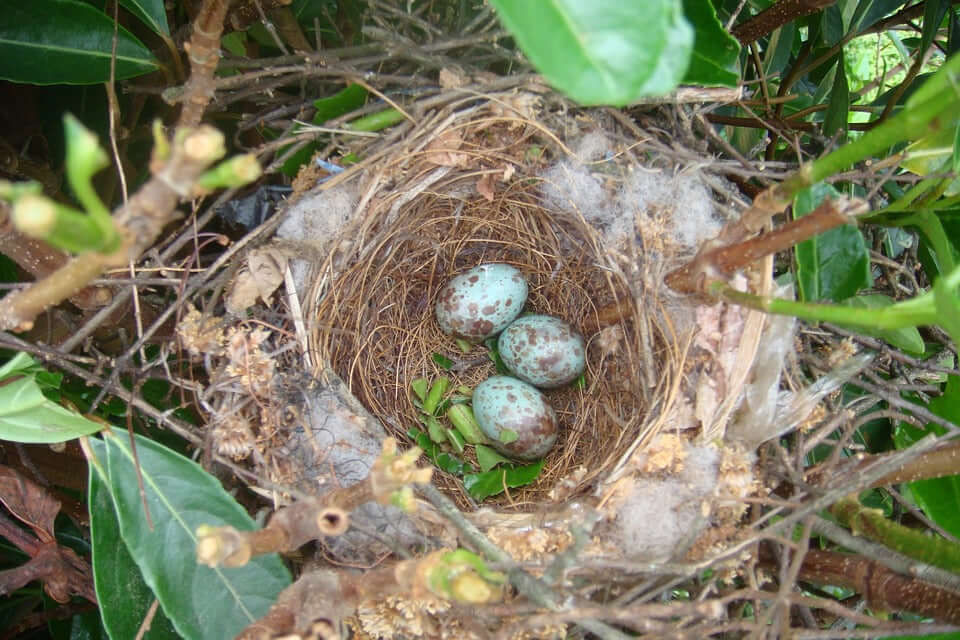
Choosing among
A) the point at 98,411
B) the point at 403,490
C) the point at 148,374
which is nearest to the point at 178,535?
the point at 148,374

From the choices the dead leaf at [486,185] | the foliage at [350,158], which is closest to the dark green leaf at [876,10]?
the foliage at [350,158]

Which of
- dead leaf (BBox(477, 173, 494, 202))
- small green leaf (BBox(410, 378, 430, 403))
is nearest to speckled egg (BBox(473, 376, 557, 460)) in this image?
small green leaf (BBox(410, 378, 430, 403))

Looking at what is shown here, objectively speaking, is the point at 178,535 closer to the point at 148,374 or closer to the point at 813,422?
the point at 148,374

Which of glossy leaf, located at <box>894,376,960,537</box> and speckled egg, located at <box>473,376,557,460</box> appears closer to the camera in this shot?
glossy leaf, located at <box>894,376,960,537</box>

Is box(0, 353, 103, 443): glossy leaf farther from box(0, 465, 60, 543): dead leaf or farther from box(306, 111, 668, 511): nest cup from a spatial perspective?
box(306, 111, 668, 511): nest cup

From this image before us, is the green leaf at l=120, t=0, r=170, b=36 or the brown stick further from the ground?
the brown stick

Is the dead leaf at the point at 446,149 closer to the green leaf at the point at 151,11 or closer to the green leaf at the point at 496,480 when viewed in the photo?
the green leaf at the point at 151,11
